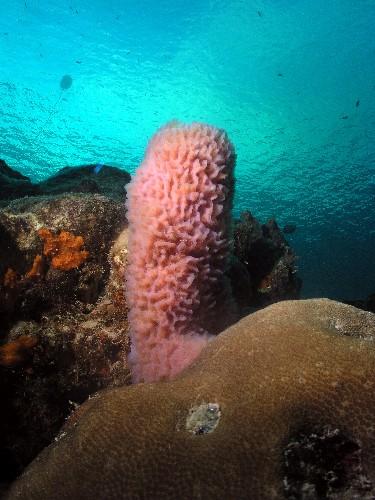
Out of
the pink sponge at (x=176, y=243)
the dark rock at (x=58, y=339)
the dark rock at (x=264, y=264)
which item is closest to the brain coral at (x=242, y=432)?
the pink sponge at (x=176, y=243)

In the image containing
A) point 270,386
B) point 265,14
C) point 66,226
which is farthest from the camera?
point 265,14

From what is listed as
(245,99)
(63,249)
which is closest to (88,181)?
(63,249)

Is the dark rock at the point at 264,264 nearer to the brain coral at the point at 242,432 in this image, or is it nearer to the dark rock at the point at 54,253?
the dark rock at the point at 54,253

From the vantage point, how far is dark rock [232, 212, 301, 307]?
5625 mm

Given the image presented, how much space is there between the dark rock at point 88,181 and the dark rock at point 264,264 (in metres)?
2.55

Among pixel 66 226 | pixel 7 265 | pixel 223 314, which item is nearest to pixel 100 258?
pixel 66 226

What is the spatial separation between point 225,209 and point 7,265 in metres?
2.35

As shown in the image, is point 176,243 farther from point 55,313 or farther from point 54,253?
point 55,313

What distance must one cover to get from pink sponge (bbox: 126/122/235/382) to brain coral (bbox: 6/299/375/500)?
0.70 meters

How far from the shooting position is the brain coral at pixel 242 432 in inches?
58.1

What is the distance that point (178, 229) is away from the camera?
275 cm

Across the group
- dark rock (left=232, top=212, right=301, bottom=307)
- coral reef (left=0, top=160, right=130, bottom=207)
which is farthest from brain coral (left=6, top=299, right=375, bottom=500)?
coral reef (left=0, top=160, right=130, bottom=207)

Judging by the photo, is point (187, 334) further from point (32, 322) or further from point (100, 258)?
point (32, 322)

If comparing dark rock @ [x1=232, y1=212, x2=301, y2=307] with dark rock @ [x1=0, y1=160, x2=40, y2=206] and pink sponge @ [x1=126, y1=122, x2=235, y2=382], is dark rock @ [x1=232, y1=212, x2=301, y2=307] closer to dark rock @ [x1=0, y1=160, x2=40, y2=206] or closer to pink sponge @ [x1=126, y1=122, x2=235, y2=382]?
pink sponge @ [x1=126, y1=122, x2=235, y2=382]
